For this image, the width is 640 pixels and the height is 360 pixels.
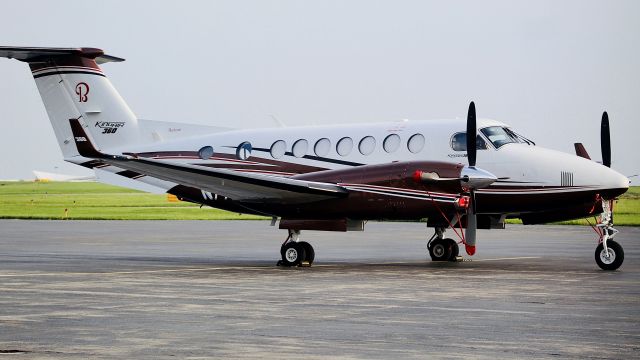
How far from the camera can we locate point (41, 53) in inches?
911

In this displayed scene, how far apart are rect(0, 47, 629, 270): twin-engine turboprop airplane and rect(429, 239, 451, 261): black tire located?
0.02m

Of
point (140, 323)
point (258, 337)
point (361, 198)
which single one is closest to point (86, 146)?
point (361, 198)

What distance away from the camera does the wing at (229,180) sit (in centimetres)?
1864

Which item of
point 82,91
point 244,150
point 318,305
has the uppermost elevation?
point 82,91

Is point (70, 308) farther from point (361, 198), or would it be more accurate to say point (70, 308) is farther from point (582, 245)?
point (582, 245)

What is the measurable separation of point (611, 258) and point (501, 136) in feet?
11.0

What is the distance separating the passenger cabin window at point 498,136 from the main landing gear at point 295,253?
167 inches

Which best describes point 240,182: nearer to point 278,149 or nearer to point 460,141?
point 278,149

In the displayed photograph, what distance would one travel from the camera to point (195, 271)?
18453 millimetres

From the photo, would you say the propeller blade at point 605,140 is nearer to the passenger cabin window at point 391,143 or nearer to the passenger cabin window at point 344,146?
the passenger cabin window at point 391,143

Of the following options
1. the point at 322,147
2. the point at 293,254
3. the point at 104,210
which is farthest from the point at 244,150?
the point at 104,210

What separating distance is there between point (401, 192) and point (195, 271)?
4.19m

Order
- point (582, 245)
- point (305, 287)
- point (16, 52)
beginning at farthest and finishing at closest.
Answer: point (582, 245) < point (16, 52) < point (305, 287)

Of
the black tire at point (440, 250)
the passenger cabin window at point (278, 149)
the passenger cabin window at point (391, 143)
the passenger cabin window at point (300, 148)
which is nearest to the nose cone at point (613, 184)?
the black tire at point (440, 250)
